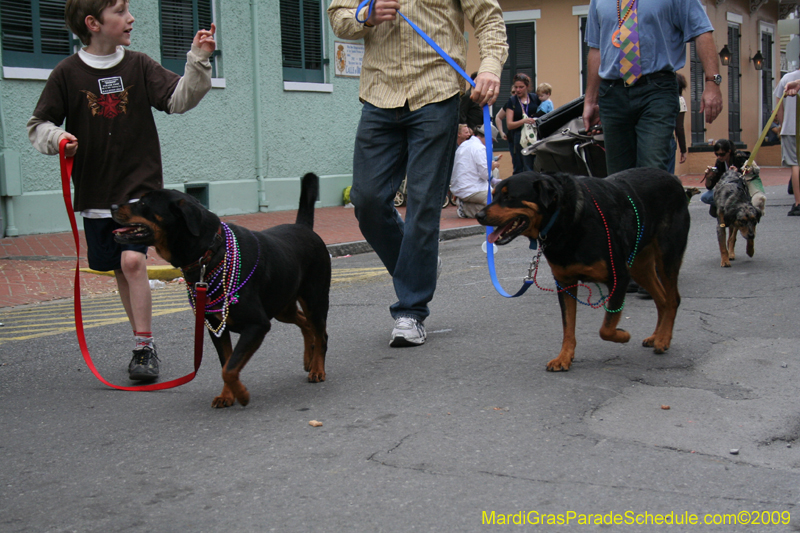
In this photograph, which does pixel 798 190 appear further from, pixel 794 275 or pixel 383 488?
pixel 383 488

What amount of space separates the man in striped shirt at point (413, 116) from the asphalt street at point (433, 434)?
0.49m

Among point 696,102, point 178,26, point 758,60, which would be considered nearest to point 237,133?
point 178,26

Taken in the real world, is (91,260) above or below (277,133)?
below

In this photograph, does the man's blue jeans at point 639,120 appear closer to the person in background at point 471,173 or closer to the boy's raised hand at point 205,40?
the boy's raised hand at point 205,40

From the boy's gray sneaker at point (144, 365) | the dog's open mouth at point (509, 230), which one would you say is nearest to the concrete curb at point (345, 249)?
the boy's gray sneaker at point (144, 365)

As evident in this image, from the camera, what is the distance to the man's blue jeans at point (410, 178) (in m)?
4.69

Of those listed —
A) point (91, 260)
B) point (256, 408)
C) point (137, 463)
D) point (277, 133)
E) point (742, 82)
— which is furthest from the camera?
point (742, 82)

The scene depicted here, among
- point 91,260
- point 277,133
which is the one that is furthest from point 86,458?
point 277,133

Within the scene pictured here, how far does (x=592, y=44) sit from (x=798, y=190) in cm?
611

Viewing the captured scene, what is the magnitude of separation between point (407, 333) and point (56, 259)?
6.15 meters

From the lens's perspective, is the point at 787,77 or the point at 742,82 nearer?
the point at 787,77

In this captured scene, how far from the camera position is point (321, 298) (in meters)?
4.13

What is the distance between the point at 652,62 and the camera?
18.4 ft

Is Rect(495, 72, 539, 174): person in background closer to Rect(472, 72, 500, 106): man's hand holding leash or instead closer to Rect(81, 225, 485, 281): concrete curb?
Rect(81, 225, 485, 281): concrete curb
